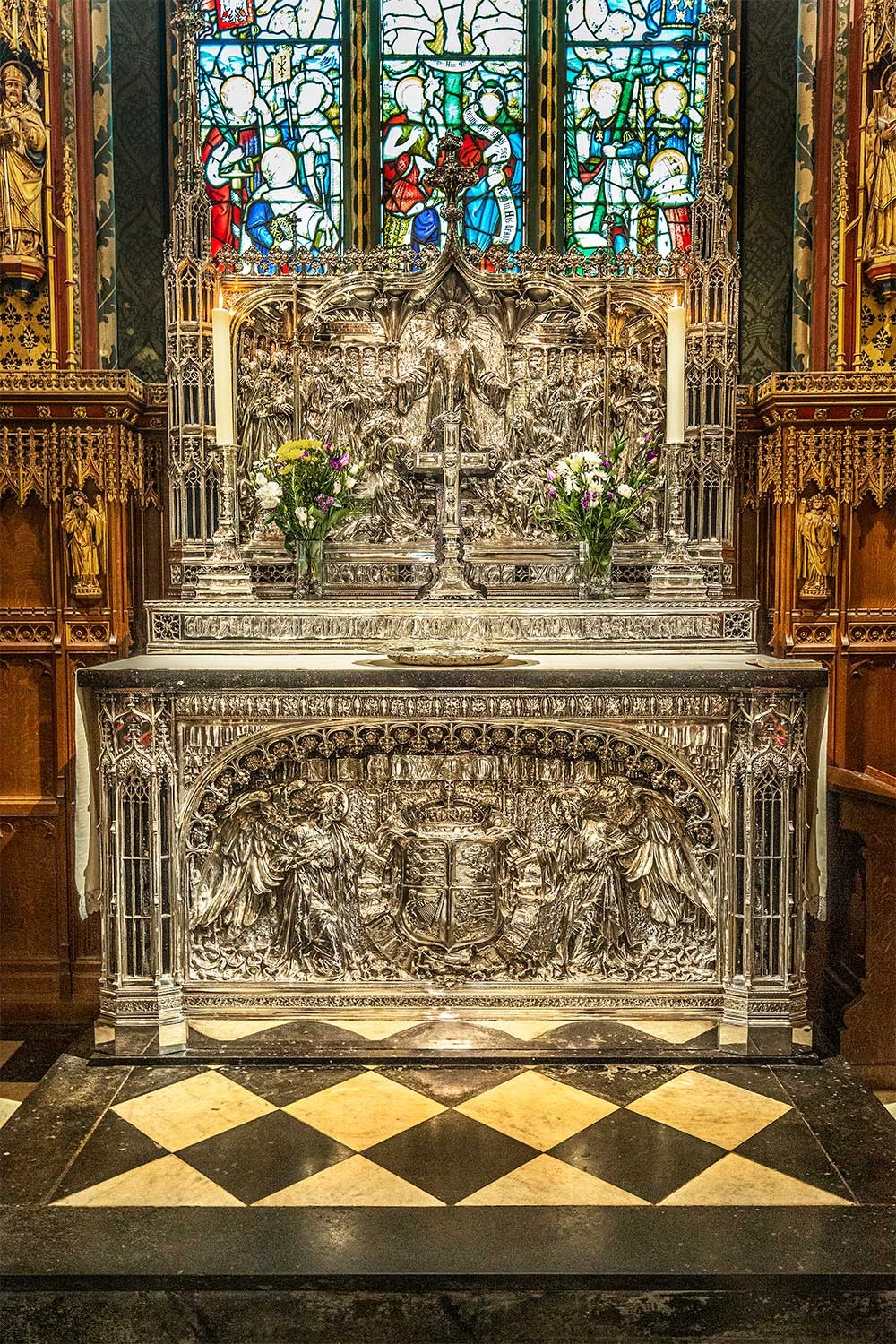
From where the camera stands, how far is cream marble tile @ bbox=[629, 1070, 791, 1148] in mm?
3162

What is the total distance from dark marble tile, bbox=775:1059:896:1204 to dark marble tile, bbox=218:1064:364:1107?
1333 mm

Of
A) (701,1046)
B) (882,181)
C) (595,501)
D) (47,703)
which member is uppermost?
(882,181)

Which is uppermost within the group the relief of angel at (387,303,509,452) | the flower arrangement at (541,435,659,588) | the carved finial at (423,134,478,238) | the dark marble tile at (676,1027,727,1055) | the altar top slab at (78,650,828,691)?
the carved finial at (423,134,478,238)

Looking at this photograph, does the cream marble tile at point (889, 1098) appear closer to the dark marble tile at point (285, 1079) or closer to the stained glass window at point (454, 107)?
the dark marble tile at point (285, 1079)

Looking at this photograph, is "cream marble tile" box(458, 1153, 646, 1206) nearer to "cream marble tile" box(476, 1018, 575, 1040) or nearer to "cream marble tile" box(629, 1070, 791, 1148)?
"cream marble tile" box(629, 1070, 791, 1148)

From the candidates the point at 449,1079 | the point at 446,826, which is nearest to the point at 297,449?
the point at 446,826

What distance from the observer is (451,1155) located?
3.04m

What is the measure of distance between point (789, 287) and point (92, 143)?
344cm

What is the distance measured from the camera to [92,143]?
5480 mm

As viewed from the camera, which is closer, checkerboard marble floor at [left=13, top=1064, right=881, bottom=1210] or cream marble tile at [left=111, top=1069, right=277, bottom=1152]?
checkerboard marble floor at [left=13, top=1064, right=881, bottom=1210]

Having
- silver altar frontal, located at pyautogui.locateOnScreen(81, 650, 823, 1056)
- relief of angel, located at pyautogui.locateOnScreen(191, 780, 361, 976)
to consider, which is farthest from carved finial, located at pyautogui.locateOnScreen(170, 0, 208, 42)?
relief of angel, located at pyautogui.locateOnScreen(191, 780, 361, 976)

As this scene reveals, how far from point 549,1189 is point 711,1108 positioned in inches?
25.9

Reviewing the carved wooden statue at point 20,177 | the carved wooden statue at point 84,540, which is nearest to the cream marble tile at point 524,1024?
the carved wooden statue at point 84,540

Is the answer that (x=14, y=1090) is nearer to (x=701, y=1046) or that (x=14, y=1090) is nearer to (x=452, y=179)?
(x=701, y=1046)
